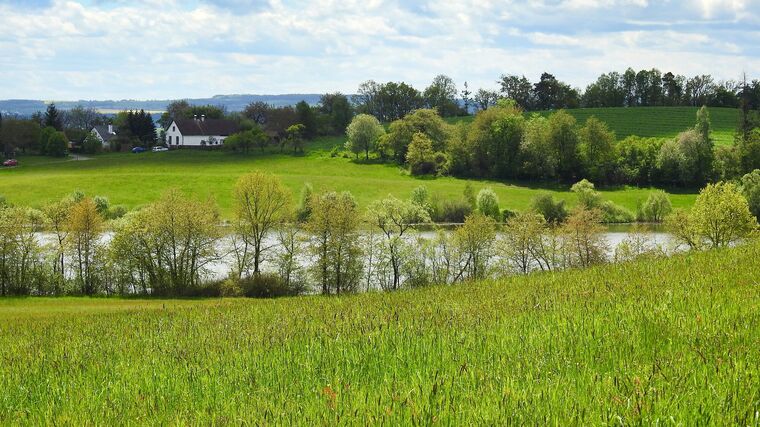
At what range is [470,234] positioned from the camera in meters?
64.9

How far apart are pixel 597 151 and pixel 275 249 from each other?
287 ft

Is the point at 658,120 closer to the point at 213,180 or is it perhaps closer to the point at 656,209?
the point at 656,209

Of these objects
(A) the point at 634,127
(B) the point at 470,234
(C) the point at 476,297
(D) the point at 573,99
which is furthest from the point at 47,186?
(D) the point at 573,99

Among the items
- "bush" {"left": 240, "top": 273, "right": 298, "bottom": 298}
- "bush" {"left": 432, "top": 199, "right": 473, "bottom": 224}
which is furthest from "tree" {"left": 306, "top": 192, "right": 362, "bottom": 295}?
"bush" {"left": 432, "top": 199, "right": 473, "bottom": 224}

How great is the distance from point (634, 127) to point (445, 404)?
6791 inches

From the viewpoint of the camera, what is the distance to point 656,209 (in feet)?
345

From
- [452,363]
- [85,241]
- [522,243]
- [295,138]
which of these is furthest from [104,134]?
[452,363]

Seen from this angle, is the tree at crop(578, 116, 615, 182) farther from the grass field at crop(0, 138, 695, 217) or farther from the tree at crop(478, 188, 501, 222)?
the tree at crop(478, 188, 501, 222)

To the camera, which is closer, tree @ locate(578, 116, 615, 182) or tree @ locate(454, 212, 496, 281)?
tree @ locate(454, 212, 496, 281)

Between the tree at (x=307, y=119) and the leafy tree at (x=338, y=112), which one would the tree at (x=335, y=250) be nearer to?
the tree at (x=307, y=119)

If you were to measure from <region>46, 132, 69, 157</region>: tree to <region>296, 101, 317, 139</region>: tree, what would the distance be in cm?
5785

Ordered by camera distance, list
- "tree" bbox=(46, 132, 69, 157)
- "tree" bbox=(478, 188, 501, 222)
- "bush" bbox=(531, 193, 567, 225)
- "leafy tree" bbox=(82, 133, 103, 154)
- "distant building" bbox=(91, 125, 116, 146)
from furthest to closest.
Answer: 1. "distant building" bbox=(91, 125, 116, 146)
2. "leafy tree" bbox=(82, 133, 103, 154)
3. "tree" bbox=(46, 132, 69, 157)
4. "tree" bbox=(478, 188, 501, 222)
5. "bush" bbox=(531, 193, 567, 225)

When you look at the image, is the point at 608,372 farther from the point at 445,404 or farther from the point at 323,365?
the point at 323,365

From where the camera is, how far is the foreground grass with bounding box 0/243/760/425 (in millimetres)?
5980
